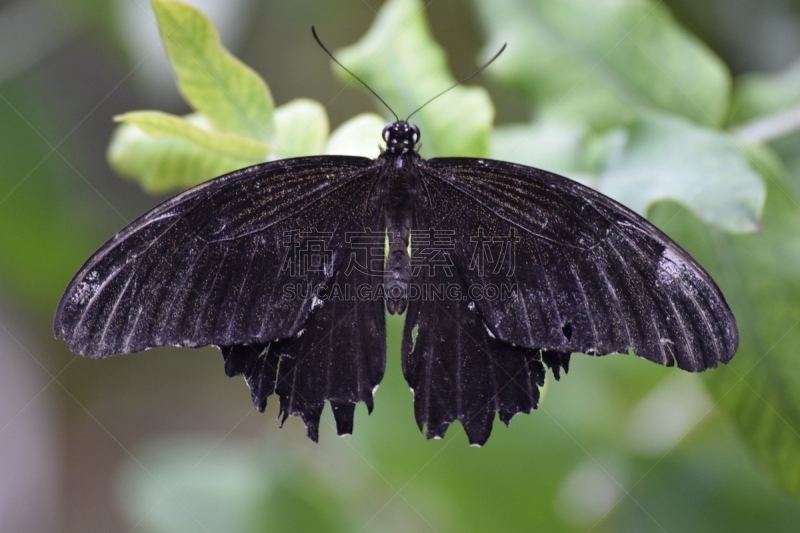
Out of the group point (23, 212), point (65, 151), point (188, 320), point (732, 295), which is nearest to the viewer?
point (188, 320)

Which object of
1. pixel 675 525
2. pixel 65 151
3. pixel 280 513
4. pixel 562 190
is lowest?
pixel 280 513

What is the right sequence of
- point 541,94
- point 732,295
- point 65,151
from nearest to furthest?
point 732,295
point 541,94
point 65,151

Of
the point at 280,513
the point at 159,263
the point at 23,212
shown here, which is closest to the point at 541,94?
the point at 159,263

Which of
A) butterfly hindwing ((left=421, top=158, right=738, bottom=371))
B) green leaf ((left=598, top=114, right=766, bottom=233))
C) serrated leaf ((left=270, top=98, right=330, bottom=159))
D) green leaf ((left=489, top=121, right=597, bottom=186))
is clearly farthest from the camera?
green leaf ((left=489, top=121, right=597, bottom=186))

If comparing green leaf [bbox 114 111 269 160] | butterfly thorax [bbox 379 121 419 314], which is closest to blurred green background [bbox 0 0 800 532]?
butterfly thorax [bbox 379 121 419 314]

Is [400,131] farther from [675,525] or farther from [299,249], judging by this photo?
[675,525]

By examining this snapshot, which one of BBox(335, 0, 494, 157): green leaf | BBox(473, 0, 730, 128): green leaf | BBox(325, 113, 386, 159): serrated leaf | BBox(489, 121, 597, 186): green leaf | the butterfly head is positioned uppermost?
BBox(473, 0, 730, 128): green leaf

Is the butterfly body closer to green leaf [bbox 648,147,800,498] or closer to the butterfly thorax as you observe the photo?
the butterfly thorax
